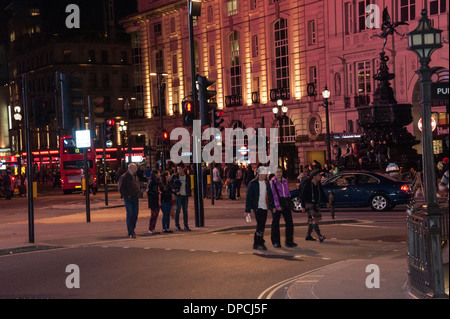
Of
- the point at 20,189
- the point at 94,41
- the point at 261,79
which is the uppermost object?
the point at 94,41

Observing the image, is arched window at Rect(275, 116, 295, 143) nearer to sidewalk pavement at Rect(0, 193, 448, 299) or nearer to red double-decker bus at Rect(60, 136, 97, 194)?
red double-decker bus at Rect(60, 136, 97, 194)

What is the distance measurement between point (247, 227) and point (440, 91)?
1118 centimetres

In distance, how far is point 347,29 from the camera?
52.0 meters

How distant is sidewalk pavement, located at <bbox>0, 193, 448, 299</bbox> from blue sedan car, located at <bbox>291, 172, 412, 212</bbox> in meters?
1.86

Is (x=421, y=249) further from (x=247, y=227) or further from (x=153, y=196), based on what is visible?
(x=247, y=227)

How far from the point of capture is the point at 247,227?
62.2 feet

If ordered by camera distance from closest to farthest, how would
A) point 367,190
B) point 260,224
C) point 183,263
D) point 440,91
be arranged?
1. point 440,91
2. point 183,263
3. point 260,224
4. point 367,190

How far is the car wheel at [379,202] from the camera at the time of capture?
77.6 feet

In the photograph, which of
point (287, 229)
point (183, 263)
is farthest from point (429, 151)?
point (287, 229)

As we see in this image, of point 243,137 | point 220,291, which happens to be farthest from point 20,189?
point 220,291

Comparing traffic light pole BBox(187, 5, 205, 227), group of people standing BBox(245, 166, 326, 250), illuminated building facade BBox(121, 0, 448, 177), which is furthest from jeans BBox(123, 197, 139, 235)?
illuminated building facade BBox(121, 0, 448, 177)
